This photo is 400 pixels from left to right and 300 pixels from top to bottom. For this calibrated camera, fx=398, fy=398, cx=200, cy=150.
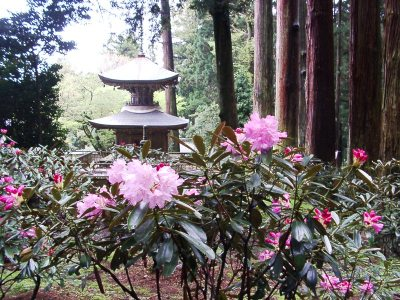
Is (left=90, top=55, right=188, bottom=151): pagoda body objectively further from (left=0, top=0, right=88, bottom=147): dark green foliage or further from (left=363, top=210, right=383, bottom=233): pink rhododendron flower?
(left=363, top=210, right=383, bottom=233): pink rhododendron flower

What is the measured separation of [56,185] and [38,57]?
12602mm

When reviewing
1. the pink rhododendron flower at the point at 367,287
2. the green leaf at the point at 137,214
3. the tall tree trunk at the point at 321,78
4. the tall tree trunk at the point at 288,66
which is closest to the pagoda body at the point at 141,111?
the tall tree trunk at the point at 288,66

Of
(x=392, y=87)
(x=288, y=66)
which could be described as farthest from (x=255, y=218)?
(x=288, y=66)

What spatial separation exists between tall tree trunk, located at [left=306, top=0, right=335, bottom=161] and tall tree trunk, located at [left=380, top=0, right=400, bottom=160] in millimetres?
987

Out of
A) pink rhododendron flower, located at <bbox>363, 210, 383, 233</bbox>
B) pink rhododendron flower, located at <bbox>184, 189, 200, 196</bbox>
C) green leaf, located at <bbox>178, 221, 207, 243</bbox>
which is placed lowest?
pink rhododendron flower, located at <bbox>363, 210, 383, 233</bbox>

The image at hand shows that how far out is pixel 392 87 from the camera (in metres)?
3.00

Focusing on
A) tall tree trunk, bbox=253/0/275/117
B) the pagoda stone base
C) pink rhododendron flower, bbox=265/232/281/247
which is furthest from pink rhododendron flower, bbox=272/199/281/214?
the pagoda stone base

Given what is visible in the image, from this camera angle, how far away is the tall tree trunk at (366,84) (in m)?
3.51

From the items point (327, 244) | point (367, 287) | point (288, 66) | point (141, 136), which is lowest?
point (141, 136)

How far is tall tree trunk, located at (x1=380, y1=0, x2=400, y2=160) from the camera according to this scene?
2.98 m

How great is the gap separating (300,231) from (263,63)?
5119mm

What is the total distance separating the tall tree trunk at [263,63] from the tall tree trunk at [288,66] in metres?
0.87

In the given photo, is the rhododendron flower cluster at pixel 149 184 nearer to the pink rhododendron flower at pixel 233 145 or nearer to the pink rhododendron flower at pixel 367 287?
the pink rhododendron flower at pixel 233 145

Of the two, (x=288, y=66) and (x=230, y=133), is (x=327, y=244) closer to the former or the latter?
(x=230, y=133)
